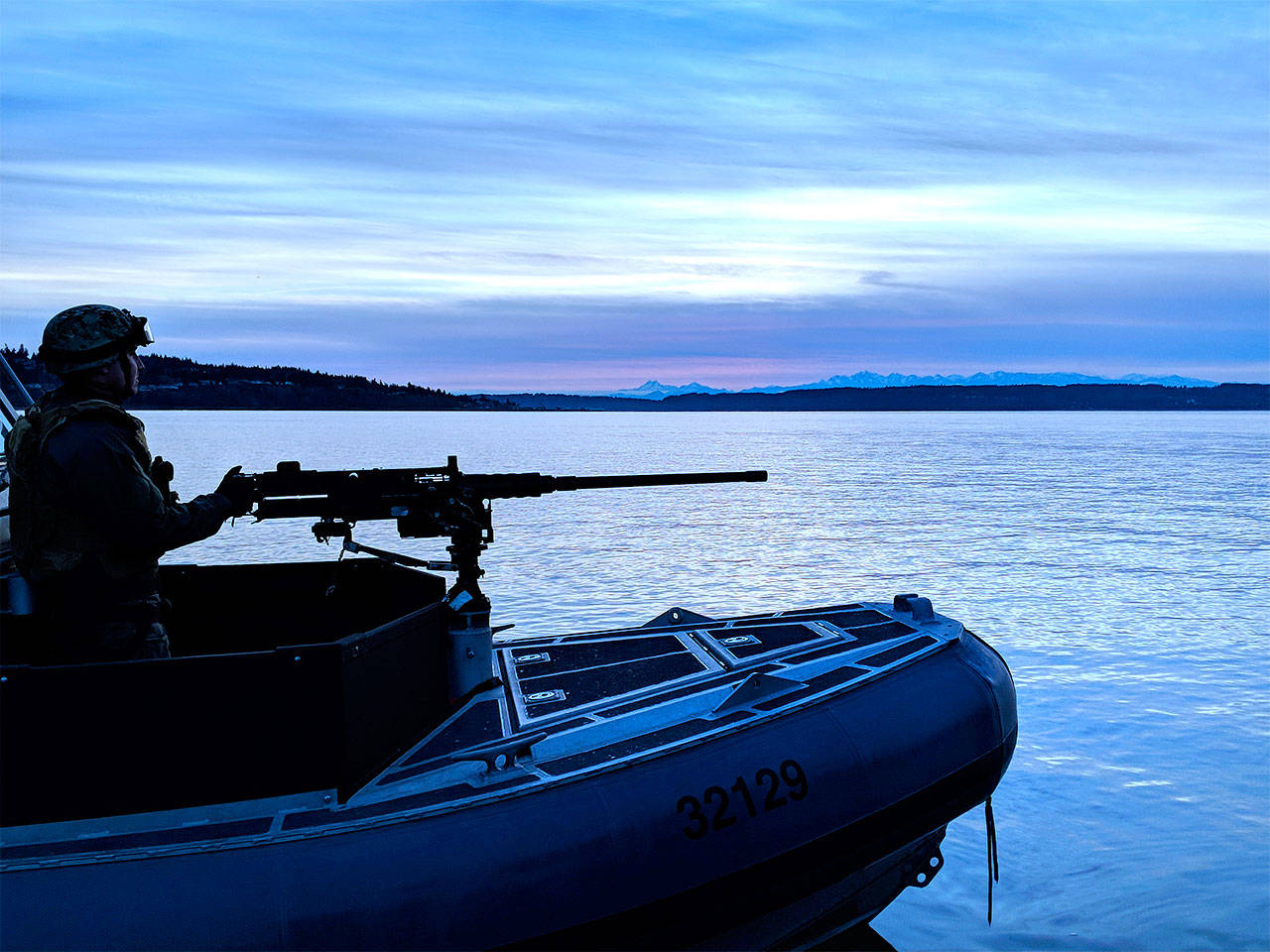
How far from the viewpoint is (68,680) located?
391 centimetres

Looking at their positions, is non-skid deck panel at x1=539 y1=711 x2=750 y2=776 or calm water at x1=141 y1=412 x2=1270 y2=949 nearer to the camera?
non-skid deck panel at x1=539 y1=711 x2=750 y2=776

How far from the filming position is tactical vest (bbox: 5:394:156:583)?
417 cm

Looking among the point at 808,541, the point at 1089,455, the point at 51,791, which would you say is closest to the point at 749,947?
the point at 51,791

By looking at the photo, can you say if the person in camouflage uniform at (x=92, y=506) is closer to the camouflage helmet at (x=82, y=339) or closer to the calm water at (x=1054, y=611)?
the camouflage helmet at (x=82, y=339)

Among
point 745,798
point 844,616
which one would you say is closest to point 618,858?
point 745,798

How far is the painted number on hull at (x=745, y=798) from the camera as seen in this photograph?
479 cm

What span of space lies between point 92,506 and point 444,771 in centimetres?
181

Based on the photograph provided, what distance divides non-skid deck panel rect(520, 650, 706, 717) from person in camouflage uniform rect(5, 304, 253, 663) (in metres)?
1.99

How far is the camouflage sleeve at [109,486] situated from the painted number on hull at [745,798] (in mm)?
2405

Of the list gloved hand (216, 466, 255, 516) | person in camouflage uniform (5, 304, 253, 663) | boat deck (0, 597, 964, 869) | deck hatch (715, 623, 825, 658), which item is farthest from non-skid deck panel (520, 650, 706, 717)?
person in camouflage uniform (5, 304, 253, 663)

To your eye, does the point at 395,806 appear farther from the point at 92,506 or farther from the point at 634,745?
the point at 92,506

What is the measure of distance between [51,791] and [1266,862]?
26.5ft

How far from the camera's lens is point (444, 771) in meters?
4.65

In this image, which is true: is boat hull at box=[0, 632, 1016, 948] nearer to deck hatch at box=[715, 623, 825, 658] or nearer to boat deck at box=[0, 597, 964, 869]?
boat deck at box=[0, 597, 964, 869]
